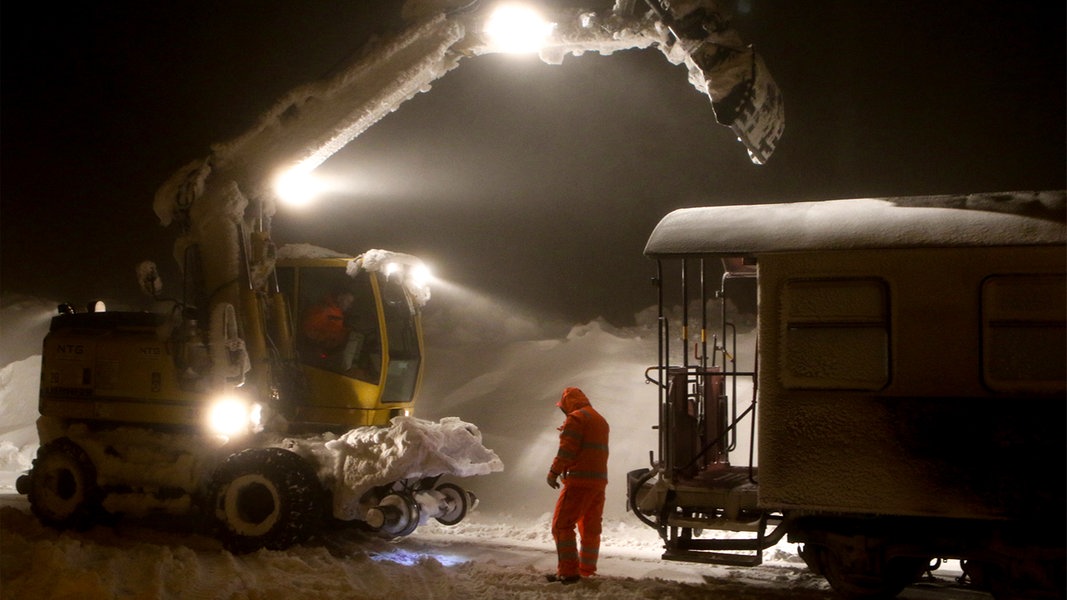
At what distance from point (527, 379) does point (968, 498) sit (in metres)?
9.68

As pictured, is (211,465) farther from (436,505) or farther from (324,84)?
(324,84)

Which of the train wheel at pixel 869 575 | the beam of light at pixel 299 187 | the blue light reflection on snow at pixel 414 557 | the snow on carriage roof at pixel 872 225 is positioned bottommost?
the blue light reflection on snow at pixel 414 557

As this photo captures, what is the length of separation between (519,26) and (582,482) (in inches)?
160

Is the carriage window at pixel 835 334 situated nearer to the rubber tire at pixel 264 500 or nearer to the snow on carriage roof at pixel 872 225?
the snow on carriage roof at pixel 872 225

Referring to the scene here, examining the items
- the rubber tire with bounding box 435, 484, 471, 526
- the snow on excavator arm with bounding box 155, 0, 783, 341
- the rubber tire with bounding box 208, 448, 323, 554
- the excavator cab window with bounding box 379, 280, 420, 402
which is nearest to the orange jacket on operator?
the excavator cab window with bounding box 379, 280, 420, 402

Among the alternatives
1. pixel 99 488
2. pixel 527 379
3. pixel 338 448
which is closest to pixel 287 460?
pixel 338 448

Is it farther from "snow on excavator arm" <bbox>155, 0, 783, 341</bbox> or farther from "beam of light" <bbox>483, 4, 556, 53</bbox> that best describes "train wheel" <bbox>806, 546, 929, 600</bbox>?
"beam of light" <bbox>483, 4, 556, 53</bbox>

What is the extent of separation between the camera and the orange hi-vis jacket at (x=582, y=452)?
6973 mm

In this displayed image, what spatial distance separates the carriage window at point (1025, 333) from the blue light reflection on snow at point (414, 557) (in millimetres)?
4571

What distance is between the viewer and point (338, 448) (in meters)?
7.83

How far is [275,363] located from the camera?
8.48 meters

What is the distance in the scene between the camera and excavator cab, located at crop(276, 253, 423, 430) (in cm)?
856

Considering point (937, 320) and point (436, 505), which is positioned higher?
point (937, 320)

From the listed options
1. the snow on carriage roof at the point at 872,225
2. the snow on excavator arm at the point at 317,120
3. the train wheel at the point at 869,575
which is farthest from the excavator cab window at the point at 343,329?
the train wheel at the point at 869,575
